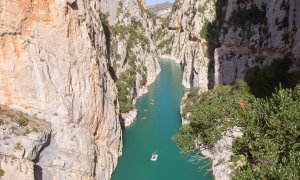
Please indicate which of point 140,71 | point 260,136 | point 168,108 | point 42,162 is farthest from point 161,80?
point 260,136

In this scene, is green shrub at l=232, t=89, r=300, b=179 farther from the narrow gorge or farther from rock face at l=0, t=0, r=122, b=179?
rock face at l=0, t=0, r=122, b=179

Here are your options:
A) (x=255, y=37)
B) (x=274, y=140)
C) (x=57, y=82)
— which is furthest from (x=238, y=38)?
(x=274, y=140)

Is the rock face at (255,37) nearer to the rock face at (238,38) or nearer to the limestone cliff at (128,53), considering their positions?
the rock face at (238,38)

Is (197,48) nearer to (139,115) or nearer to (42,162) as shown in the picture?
(139,115)

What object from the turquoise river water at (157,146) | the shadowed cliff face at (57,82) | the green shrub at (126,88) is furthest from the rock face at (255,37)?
the shadowed cliff face at (57,82)

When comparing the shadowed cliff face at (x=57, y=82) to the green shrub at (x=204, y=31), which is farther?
the green shrub at (x=204, y=31)

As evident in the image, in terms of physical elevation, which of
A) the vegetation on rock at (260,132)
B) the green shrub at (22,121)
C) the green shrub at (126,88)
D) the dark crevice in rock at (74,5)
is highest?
the dark crevice in rock at (74,5)
